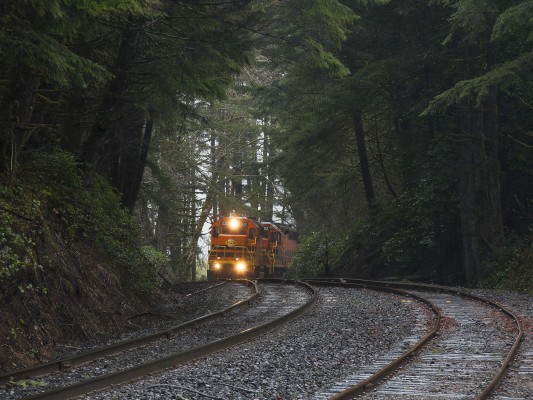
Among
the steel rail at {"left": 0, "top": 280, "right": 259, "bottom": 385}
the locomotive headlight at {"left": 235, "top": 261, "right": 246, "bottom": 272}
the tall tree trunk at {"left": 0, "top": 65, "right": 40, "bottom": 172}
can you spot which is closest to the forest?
the tall tree trunk at {"left": 0, "top": 65, "right": 40, "bottom": 172}


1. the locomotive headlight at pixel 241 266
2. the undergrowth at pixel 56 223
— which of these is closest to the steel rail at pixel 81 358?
the undergrowth at pixel 56 223

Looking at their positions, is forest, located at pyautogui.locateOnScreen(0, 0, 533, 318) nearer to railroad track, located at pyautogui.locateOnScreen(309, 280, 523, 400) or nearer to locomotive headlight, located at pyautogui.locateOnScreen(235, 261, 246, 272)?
locomotive headlight, located at pyautogui.locateOnScreen(235, 261, 246, 272)

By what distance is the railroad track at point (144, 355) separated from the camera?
9242 millimetres

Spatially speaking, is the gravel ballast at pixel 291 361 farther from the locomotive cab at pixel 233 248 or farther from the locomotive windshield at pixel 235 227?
the locomotive windshield at pixel 235 227

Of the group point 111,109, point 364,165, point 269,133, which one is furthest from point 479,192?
point 269,133

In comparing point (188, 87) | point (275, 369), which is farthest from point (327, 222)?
point (275, 369)

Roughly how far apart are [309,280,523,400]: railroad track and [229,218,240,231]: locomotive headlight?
19123 mm

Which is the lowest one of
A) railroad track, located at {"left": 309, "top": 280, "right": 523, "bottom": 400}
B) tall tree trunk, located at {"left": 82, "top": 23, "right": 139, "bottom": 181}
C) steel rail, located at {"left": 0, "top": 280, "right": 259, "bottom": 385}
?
Answer: steel rail, located at {"left": 0, "top": 280, "right": 259, "bottom": 385}

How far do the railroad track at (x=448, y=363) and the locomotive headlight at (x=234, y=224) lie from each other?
19123 millimetres

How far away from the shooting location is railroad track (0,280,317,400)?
9242 millimetres

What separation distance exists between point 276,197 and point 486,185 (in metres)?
21.3

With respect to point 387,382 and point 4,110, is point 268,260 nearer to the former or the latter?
point 4,110

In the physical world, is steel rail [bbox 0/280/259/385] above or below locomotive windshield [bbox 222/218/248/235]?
below

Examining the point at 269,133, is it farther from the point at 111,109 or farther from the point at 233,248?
the point at 111,109
